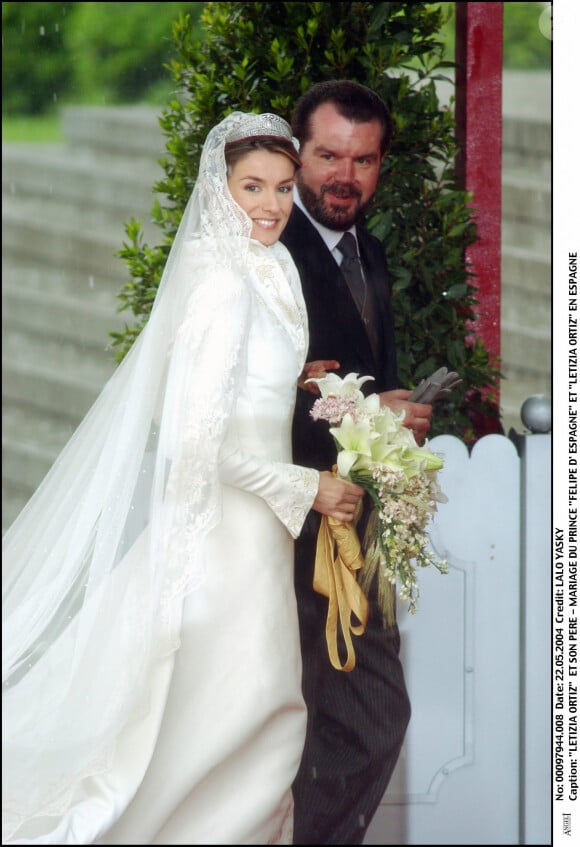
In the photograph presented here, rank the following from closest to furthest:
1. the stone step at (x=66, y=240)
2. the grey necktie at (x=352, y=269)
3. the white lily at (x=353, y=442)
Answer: the white lily at (x=353, y=442), the grey necktie at (x=352, y=269), the stone step at (x=66, y=240)

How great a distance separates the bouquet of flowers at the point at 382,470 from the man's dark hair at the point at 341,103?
604mm

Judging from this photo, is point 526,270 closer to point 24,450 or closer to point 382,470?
point 382,470

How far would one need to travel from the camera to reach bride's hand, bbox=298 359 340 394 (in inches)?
100

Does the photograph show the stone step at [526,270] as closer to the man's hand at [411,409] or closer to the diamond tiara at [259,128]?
the man's hand at [411,409]

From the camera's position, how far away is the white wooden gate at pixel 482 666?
2.78m

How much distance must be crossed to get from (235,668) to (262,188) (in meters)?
1.00

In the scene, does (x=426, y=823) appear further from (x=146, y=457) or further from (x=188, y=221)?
(x=188, y=221)

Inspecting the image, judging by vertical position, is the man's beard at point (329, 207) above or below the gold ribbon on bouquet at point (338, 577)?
above

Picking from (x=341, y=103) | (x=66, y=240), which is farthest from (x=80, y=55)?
(x=341, y=103)

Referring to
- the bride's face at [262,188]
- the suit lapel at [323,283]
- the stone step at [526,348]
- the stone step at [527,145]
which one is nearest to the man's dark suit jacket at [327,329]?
the suit lapel at [323,283]

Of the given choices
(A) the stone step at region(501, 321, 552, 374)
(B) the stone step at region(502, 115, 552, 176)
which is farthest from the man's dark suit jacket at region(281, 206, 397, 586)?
(B) the stone step at region(502, 115, 552, 176)

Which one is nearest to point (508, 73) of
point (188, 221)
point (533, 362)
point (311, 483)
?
point (533, 362)

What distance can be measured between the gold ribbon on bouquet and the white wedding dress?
0.33 ft

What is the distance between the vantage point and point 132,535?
240cm
